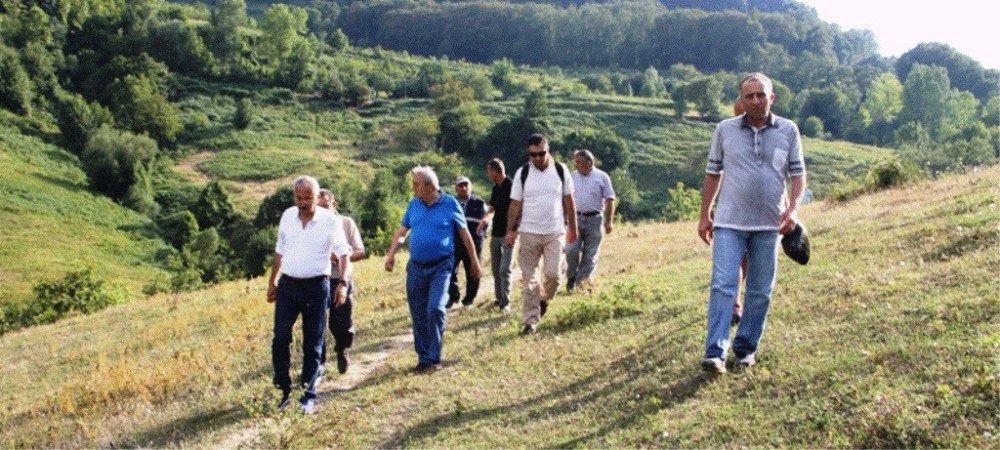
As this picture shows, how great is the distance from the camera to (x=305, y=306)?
7.02 meters

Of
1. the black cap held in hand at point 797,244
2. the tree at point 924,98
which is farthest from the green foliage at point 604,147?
the black cap held in hand at point 797,244

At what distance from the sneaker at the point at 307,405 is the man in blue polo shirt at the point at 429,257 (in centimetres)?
125

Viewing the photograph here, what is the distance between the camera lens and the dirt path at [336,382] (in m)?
6.68

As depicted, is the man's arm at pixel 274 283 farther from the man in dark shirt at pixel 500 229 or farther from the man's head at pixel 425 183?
the man in dark shirt at pixel 500 229

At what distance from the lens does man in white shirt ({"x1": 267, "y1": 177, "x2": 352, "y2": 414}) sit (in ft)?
22.8

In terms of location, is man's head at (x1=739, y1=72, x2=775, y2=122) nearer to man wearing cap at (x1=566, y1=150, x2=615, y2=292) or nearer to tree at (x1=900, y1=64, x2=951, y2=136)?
man wearing cap at (x1=566, y1=150, x2=615, y2=292)

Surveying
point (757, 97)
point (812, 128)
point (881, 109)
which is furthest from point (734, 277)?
point (881, 109)

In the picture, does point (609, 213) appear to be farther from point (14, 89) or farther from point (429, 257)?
point (14, 89)

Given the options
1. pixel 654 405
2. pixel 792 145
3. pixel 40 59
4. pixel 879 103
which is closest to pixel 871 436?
pixel 654 405

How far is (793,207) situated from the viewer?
5590 millimetres

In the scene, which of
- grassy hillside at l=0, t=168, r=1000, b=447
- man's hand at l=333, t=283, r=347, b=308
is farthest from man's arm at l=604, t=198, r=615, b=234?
man's hand at l=333, t=283, r=347, b=308

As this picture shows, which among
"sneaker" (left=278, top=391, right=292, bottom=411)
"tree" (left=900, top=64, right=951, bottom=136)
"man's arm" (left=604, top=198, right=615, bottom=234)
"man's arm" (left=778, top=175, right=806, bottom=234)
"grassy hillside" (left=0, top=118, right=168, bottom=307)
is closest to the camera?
"man's arm" (left=778, top=175, right=806, bottom=234)

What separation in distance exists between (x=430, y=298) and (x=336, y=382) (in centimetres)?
143

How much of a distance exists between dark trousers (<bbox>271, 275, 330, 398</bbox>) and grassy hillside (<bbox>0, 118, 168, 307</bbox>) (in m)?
38.6
